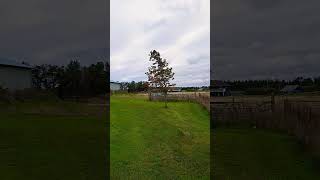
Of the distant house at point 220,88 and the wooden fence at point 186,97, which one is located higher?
the distant house at point 220,88

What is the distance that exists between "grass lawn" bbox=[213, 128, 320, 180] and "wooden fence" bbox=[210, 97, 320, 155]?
0.50 m

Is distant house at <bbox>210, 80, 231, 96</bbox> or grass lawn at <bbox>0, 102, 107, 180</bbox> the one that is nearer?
grass lawn at <bbox>0, 102, 107, 180</bbox>

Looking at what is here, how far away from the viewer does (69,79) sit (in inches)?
1037

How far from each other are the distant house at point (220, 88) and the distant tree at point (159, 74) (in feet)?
6.63

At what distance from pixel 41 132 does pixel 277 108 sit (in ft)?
26.3

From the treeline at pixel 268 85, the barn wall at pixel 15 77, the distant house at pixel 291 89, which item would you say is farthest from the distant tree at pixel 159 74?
the barn wall at pixel 15 77

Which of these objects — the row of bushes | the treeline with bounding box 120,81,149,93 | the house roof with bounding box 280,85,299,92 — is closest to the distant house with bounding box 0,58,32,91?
the row of bushes

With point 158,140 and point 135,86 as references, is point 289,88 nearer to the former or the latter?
point 135,86

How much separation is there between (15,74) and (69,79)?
6.23 meters

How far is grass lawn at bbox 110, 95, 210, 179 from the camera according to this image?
7.08 m

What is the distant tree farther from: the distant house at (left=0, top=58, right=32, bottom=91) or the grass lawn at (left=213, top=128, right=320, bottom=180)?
the distant house at (left=0, top=58, right=32, bottom=91)

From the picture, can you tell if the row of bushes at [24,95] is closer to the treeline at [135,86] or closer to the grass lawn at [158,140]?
the treeline at [135,86]

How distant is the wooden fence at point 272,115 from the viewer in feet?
35.0

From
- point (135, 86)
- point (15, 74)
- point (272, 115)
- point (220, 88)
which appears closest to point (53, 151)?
point (135, 86)
